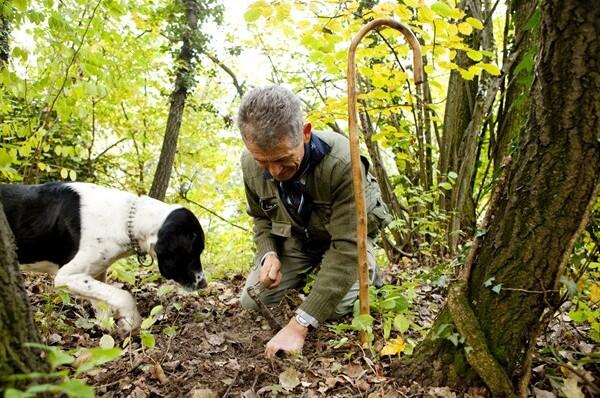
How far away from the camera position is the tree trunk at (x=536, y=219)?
63.0 inches

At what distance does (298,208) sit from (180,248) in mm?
950

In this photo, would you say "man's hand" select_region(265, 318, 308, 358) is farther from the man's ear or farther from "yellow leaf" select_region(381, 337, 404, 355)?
the man's ear

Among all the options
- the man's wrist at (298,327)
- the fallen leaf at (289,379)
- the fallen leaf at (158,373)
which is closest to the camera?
the fallen leaf at (289,379)

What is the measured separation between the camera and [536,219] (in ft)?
5.84

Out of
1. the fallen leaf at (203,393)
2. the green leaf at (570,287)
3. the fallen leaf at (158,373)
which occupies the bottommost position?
the fallen leaf at (158,373)

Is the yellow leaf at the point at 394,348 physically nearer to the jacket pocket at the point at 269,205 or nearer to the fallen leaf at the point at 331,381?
the fallen leaf at the point at 331,381

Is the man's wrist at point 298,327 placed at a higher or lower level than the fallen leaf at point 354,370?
higher

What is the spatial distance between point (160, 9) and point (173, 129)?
230cm

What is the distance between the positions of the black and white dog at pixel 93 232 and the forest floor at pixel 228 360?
0.95ft

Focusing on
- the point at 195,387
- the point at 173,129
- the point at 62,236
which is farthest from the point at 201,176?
the point at 195,387

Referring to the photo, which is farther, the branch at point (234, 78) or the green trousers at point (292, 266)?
the branch at point (234, 78)

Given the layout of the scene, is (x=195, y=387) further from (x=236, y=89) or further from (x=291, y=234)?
(x=236, y=89)

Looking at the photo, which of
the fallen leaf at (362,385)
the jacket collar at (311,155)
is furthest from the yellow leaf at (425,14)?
the fallen leaf at (362,385)

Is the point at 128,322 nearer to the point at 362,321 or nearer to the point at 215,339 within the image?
the point at 215,339
